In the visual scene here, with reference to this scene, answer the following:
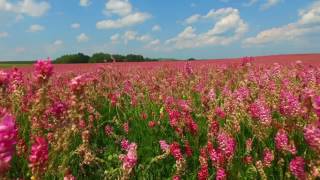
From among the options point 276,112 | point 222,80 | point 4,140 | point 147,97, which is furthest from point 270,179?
point 222,80

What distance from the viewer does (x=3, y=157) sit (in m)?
1.66

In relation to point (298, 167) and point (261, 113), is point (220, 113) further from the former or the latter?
point (298, 167)

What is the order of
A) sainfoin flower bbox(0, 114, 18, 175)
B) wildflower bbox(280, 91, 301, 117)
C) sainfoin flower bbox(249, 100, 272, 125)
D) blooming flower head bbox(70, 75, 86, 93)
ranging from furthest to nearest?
wildflower bbox(280, 91, 301, 117) < sainfoin flower bbox(249, 100, 272, 125) < blooming flower head bbox(70, 75, 86, 93) < sainfoin flower bbox(0, 114, 18, 175)

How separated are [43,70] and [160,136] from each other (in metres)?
2.19

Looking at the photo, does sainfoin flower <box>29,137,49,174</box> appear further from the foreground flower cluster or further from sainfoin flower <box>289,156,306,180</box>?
sainfoin flower <box>289,156,306,180</box>

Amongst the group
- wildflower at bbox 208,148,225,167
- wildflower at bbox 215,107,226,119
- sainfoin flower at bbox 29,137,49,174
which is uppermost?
sainfoin flower at bbox 29,137,49,174

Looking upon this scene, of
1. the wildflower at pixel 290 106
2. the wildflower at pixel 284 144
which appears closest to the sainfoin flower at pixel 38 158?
the wildflower at pixel 284 144

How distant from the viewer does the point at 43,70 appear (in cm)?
319

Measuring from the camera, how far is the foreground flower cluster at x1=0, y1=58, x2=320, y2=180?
2801mm

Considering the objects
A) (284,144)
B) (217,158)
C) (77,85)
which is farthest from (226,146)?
(77,85)

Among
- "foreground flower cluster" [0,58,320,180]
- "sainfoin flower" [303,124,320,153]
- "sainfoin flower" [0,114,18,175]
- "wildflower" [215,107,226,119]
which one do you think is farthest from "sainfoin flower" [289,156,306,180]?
"sainfoin flower" [0,114,18,175]

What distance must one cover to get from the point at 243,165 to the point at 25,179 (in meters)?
1.84

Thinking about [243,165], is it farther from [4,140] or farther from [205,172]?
[4,140]

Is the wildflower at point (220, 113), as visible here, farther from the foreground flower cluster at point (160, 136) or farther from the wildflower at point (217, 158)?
the wildflower at point (217, 158)
